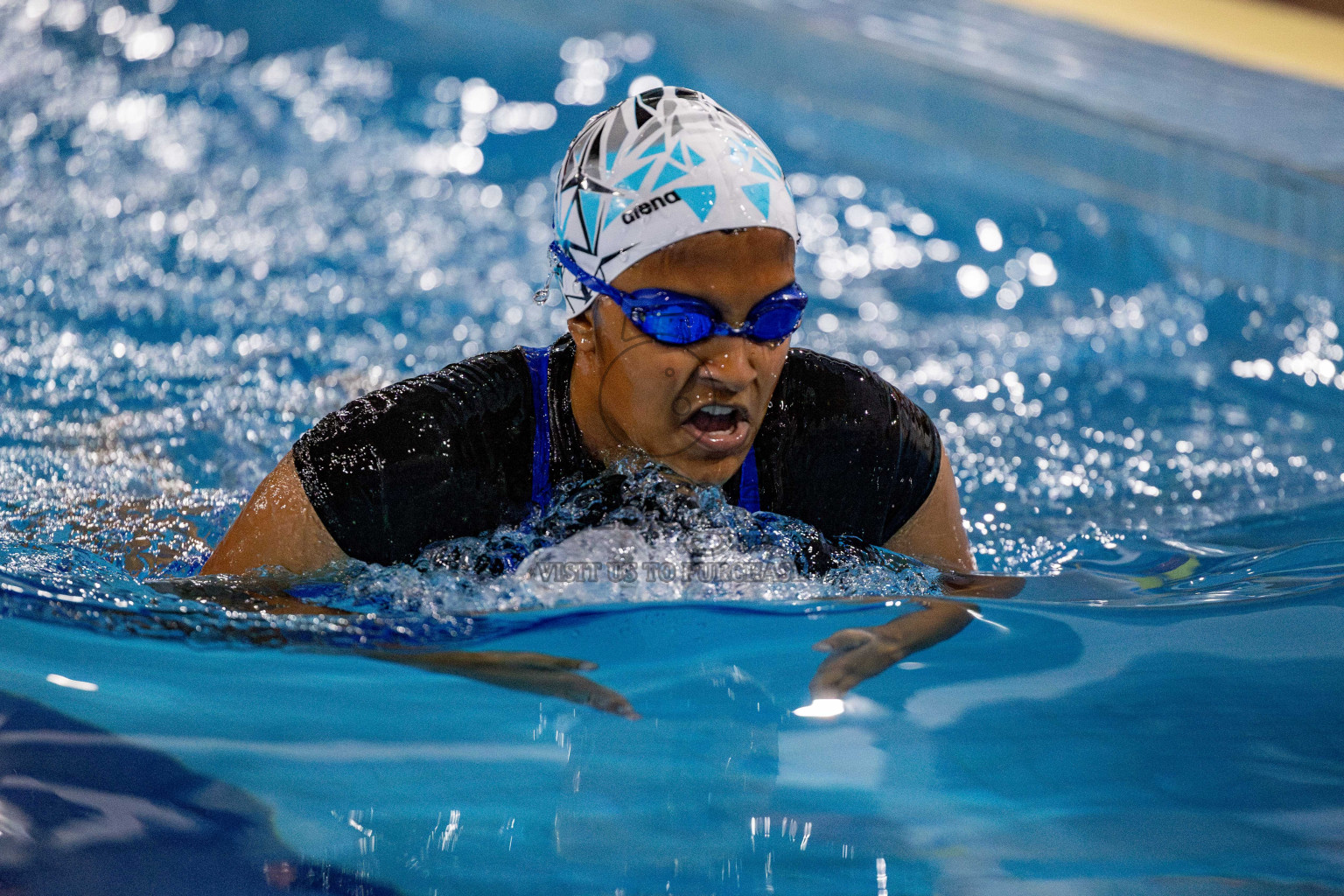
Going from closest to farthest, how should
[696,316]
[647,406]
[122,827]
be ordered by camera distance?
[122,827] → [696,316] → [647,406]

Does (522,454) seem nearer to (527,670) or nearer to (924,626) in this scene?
(527,670)

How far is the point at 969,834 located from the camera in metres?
1.63

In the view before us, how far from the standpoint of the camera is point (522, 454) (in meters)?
2.16

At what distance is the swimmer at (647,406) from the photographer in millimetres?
1919

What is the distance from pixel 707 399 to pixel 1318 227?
353cm

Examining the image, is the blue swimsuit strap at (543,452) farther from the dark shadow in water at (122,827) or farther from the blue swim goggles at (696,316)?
the dark shadow in water at (122,827)

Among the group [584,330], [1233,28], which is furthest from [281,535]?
[1233,28]

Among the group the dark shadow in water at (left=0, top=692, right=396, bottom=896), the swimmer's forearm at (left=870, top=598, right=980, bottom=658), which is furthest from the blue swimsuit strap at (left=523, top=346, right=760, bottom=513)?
the dark shadow in water at (left=0, top=692, right=396, bottom=896)

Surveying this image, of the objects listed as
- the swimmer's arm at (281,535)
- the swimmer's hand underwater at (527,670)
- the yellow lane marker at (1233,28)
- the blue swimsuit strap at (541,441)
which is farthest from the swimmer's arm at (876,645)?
the yellow lane marker at (1233,28)

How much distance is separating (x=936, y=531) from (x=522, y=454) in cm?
75

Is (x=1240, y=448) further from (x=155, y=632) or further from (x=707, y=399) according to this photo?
(x=155, y=632)

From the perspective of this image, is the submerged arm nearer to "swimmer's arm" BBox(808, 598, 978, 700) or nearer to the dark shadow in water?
"swimmer's arm" BBox(808, 598, 978, 700)

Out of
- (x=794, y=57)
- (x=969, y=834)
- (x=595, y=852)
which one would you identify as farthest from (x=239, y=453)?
(x=794, y=57)

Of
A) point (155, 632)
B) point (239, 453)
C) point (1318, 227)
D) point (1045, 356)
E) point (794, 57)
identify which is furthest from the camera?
point (794, 57)
